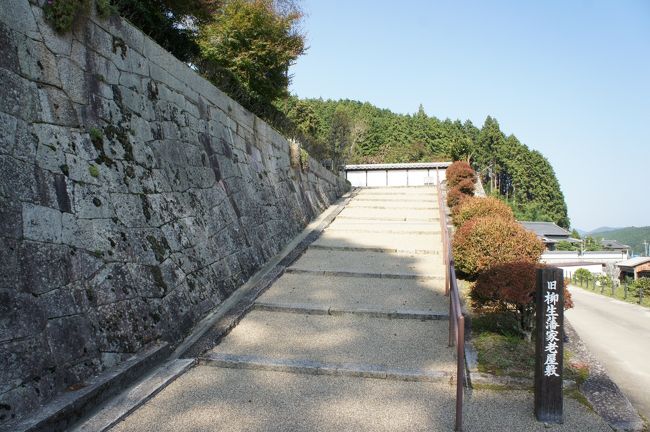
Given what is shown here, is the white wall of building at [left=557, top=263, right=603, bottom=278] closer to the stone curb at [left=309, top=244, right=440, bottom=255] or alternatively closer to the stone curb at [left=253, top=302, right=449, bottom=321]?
the stone curb at [left=309, top=244, right=440, bottom=255]

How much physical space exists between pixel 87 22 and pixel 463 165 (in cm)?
1478

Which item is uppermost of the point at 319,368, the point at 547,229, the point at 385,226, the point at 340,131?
the point at 340,131

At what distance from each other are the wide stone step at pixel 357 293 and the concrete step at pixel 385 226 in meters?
3.86

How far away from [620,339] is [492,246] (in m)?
13.0

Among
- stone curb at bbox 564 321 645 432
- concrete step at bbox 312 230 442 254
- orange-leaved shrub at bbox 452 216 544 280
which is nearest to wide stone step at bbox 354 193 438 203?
concrete step at bbox 312 230 442 254

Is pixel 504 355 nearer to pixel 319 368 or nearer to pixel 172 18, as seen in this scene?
pixel 319 368

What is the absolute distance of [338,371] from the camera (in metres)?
4.14

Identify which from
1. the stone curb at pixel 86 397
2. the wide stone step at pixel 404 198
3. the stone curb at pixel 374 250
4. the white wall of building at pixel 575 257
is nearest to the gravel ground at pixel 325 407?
the stone curb at pixel 86 397

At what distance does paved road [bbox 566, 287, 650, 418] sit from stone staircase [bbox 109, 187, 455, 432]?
318cm

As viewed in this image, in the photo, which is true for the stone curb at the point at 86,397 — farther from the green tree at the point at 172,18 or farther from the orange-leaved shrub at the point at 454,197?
the orange-leaved shrub at the point at 454,197

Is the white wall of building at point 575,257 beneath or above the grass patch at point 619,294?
above

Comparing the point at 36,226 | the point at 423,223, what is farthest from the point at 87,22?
the point at 423,223

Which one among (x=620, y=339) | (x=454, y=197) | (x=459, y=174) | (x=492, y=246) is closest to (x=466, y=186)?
(x=454, y=197)

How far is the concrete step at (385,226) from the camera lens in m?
11.0
